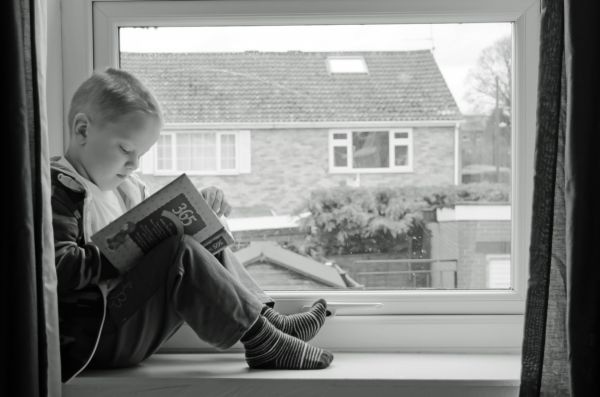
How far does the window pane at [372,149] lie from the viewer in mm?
1810

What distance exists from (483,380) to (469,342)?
286mm

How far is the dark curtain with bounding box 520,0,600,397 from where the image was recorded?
129 cm

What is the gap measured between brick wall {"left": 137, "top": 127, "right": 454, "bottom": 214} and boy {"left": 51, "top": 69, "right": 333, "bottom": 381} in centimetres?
21

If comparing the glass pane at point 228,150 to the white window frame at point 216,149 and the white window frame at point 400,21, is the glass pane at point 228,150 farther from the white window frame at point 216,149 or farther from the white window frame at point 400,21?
the white window frame at point 400,21

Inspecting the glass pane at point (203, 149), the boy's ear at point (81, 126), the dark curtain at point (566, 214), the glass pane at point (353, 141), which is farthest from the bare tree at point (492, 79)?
Answer: the boy's ear at point (81, 126)

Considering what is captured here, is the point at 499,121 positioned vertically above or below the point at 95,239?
above

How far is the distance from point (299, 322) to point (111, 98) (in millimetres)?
580

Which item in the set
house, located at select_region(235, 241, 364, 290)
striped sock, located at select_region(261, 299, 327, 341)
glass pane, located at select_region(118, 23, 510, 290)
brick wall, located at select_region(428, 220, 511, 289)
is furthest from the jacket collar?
brick wall, located at select_region(428, 220, 511, 289)

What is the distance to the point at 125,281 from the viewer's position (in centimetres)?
153

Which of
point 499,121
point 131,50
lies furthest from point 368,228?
point 131,50

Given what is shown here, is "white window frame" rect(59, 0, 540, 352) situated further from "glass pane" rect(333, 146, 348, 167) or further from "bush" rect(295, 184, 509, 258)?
"glass pane" rect(333, 146, 348, 167)

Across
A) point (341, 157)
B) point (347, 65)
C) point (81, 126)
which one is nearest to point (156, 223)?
point (81, 126)

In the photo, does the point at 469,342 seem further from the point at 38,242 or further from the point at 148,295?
the point at 38,242

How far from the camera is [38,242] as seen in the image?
1.35m
